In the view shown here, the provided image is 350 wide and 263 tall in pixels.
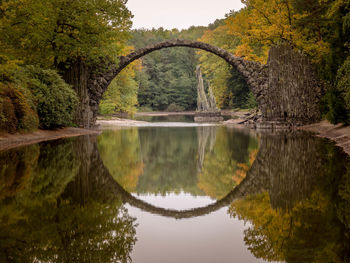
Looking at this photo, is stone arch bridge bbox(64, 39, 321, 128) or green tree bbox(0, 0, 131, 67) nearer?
green tree bbox(0, 0, 131, 67)

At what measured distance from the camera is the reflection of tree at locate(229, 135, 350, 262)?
312cm

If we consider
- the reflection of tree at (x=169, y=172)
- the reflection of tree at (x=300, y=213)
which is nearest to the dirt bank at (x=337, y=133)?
the reflection of tree at (x=300, y=213)

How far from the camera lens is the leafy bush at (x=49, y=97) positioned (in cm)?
1501

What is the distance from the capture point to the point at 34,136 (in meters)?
13.8

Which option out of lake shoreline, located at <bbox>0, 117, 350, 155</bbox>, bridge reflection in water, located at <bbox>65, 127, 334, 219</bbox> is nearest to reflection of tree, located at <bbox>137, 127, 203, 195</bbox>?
bridge reflection in water, located at <bbox>65, 127, 334, 219</bbox>

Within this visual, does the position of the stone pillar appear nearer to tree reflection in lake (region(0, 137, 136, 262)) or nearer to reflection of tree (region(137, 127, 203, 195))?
reflection of tree (region(137, 127, 203, 195))

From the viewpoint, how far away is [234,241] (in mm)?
3414


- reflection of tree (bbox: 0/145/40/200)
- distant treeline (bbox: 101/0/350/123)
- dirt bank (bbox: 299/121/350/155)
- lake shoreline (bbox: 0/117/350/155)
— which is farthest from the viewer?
distant treeline (bbox: 101/0/350/123)

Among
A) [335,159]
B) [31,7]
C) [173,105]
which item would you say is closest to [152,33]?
[173,105]

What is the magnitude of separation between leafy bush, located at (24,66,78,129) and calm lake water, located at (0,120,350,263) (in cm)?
724

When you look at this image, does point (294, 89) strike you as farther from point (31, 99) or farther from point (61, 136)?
point (31, 99)

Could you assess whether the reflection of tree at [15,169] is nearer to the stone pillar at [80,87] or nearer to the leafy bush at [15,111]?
the leafy bush at [15,111]

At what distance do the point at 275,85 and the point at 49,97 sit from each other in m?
12.0

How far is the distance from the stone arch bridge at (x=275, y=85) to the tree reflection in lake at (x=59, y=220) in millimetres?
13330
